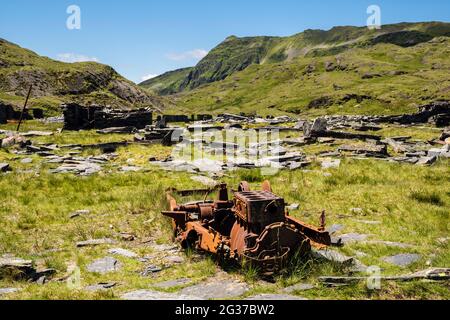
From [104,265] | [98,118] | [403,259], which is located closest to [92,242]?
[104,265]

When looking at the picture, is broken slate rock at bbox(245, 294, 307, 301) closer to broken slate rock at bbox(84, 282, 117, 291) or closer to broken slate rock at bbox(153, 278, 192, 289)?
broken slate rock at bbox(153, 278, 192, 289)

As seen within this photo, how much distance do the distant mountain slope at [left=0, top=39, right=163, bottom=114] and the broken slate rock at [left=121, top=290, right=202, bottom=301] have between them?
166 ft

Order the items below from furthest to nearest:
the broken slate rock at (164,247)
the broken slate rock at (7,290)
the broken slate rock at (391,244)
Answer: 1. the broken slate rock at (164,247)
2. the broken slate rock at (391,244)
3. the broken slate rock at (7,290)

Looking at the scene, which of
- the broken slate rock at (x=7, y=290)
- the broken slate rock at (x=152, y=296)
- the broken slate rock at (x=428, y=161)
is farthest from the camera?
the broken slate rock at (x=428, y=161)

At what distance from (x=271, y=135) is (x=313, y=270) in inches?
1032

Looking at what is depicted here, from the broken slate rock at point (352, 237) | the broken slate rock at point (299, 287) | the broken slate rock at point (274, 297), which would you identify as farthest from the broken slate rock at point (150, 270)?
the broken slate rock at point (352, 237)

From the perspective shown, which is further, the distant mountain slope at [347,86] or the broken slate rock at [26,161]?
the distant mountain slope at [347,86]

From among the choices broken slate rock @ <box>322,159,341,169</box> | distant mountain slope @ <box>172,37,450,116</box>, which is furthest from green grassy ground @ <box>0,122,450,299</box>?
distant mountain slope @ <box>172,37,450,116</box>

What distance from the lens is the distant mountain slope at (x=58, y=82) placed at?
5816 cm

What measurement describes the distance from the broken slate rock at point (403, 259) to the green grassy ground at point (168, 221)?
0.51 feet

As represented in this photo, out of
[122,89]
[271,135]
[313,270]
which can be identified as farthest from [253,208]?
[122,89]

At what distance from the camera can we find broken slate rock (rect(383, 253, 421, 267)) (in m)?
7.05

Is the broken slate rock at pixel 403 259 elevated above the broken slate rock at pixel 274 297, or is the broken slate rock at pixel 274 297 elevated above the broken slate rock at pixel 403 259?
the broken slate rock at pixel 274 297

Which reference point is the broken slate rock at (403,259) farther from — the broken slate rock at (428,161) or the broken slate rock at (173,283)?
the broken slate rock at (428,161)
